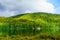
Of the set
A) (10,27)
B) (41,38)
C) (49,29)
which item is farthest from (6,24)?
(41,38)

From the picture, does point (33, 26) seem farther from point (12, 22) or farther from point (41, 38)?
point (41, 38)

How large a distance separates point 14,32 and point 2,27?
18.5 feet

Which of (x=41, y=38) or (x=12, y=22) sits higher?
(x=12, y=22)

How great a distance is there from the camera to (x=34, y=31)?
67562mm

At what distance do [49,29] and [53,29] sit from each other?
1.78 meters

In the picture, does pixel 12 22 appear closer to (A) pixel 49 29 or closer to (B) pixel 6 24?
(B) pixel 6 24

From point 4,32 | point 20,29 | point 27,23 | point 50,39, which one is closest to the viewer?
point 50,39

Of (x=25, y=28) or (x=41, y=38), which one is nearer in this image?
(x=41, y=38)

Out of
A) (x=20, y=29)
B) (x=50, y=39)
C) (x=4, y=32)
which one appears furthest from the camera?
(x=20, y=29)

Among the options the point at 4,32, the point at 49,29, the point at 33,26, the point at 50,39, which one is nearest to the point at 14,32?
the point at 4,32

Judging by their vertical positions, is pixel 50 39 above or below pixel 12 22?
below

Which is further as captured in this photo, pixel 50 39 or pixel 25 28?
pixel 25 28

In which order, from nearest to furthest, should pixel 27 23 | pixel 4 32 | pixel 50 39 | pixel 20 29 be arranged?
pixel 50 39 → pixel 4 32 → pixel 20 29 → pixel 27 23

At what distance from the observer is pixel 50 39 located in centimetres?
4975
